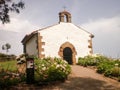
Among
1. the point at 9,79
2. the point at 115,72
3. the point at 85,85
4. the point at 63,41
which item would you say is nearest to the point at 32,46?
the point at 63,41

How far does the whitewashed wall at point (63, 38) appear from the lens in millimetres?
26375

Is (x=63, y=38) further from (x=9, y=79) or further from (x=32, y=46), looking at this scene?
(x=9, y=79)

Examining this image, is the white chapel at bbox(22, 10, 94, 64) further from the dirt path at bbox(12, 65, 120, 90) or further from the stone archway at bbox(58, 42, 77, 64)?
the dirt path at bbox(12, 65, 120, 90)

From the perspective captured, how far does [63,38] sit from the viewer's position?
27.1m

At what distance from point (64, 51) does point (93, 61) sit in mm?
4939

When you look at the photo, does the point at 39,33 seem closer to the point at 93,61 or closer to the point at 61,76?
the point at 93,61

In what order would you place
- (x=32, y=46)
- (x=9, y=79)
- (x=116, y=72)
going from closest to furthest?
(x=9, y=79)
(x=116, y=72)
(x=32, y=46)

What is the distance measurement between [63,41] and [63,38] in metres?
0.36

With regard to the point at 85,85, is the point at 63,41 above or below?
above

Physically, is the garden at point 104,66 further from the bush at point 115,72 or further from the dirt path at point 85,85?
the dirt path at point 85,85

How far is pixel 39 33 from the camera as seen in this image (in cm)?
2598

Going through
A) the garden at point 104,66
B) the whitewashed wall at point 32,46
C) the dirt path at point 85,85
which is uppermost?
the whitewashed wall at point 32,46

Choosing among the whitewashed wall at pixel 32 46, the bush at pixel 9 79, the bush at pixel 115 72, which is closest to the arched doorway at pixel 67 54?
the whitewashed wall at pixel 32 46

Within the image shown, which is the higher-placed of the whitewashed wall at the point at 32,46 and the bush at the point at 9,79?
the whitewashed wall at the point at 32,46
